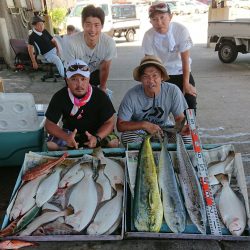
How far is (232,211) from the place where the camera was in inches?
102

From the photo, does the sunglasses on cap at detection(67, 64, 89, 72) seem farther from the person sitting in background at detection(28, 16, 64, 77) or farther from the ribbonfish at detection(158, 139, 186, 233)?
the person sitting in background at detection(28, 16, 64, 77)

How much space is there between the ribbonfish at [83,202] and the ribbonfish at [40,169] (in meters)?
0.29

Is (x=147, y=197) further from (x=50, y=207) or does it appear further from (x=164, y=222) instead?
(x=50, y=207)

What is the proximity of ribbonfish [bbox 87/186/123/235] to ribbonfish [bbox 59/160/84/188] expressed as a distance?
0.38m

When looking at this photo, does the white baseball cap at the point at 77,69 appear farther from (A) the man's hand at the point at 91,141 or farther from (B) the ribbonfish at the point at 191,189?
(B) the ribbonfish at the point at 191,189

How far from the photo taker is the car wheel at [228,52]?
10867mm

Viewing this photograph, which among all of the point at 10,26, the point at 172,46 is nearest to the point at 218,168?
the point at 172,46

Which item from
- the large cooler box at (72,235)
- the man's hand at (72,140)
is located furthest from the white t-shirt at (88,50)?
the large cooler box at (72,235)

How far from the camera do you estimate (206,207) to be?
2635 mm

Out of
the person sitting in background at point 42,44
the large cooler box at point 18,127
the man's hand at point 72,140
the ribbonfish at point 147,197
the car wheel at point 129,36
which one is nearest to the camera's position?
the ribbonfish at point 147,197

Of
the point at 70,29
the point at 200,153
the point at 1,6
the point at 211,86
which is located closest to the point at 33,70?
the point at 70,29

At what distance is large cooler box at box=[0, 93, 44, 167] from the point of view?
3521 millimetres

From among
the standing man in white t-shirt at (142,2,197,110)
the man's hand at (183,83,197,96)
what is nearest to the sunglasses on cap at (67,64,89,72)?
the standing man in white t-shirt at (142,2,197,110)

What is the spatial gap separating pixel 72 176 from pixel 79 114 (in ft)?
2.41
